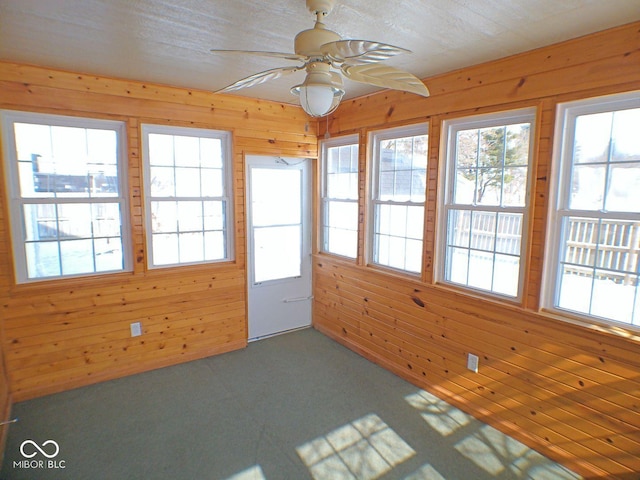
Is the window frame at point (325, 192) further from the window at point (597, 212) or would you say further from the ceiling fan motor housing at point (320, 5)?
the ceiling fan motor housing at point (320, 5)

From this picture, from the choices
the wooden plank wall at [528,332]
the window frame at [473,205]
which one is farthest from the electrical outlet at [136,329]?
the window frame at [473,205]

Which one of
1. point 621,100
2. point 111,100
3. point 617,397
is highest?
point 111,100

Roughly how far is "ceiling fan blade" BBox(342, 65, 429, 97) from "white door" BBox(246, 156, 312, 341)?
239 cm

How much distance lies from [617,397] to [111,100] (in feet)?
13.3

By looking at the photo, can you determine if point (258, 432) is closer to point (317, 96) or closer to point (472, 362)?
point (472, 362)

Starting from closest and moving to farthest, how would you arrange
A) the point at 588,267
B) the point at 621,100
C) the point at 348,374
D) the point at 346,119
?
the point at 621,100
the point at 588,267
the point at 348,374
the point at 346,119

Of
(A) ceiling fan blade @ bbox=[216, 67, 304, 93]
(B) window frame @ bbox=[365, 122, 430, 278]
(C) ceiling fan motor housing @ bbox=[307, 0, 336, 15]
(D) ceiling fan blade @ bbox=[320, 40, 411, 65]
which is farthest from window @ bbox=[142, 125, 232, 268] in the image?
(D) ceiling fan blade @ bbox=[320, 40, 411, 65]

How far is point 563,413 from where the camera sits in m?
2.29

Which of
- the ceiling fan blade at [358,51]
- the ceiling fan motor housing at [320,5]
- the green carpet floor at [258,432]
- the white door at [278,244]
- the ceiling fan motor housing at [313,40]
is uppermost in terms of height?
the ceiling fan motor housing at [320,5]

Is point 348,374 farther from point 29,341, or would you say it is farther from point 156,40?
point 156,40

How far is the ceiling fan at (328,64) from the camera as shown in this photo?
4.33 feet

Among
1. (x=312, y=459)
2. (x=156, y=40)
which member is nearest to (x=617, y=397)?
(x=312, y=459)

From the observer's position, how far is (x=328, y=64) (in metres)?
1.54

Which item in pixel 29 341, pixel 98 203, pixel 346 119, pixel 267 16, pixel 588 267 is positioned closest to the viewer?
pixel 267 16
